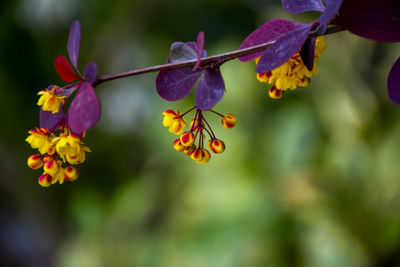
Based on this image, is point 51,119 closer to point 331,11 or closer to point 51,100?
point 51,100

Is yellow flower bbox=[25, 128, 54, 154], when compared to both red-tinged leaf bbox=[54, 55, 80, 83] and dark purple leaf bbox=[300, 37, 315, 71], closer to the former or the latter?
red-tinged leaf bbox=[54, 55, 80, 83]

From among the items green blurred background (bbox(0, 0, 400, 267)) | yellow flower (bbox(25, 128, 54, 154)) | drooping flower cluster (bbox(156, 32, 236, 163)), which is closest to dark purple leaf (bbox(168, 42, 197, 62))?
drooping flower cluster (bbox(156, 32, 236, 163))

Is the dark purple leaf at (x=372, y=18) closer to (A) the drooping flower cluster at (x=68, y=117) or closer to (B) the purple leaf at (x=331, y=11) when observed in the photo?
(B) the purple leaf at (x=331, y=11)

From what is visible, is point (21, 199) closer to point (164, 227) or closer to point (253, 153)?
point (164, 227)

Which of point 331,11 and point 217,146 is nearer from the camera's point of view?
point 331,11

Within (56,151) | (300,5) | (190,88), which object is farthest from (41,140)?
(300,5)

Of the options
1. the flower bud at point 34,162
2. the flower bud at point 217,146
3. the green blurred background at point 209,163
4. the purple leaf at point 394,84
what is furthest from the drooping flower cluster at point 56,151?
the green blurred background at point 209,163
